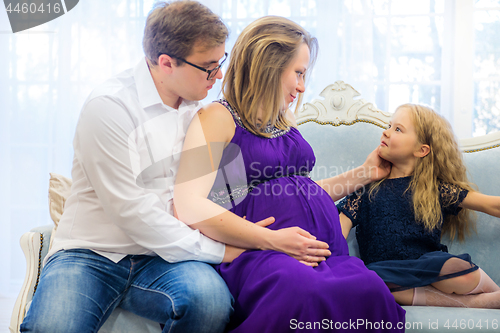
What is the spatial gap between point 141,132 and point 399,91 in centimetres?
168

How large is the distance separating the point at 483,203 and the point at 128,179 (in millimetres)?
1157

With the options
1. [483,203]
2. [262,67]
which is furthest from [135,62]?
[483,203]

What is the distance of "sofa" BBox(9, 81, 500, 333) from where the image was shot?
105cm

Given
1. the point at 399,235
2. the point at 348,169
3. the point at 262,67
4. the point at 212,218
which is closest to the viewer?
the point at 212,218

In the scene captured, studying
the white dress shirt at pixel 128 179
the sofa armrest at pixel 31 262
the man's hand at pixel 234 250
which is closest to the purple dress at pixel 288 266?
the man's hand at pixel 234 250

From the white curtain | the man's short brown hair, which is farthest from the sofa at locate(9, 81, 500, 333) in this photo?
the man's short brown hair

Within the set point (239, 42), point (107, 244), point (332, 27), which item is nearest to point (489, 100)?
point (332, 27)

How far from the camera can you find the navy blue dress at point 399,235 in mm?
1163

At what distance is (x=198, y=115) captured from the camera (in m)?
1.18

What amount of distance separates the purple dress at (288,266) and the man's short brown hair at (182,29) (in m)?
0.24

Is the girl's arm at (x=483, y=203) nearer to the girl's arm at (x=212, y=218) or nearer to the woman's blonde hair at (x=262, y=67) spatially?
the girl's arm at (x=212, y=218)

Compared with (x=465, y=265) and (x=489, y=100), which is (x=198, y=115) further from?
(x=489, y=100)

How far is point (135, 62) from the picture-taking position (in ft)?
7.96

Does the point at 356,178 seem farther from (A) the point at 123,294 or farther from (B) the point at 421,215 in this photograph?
(A) the point at 123,294
